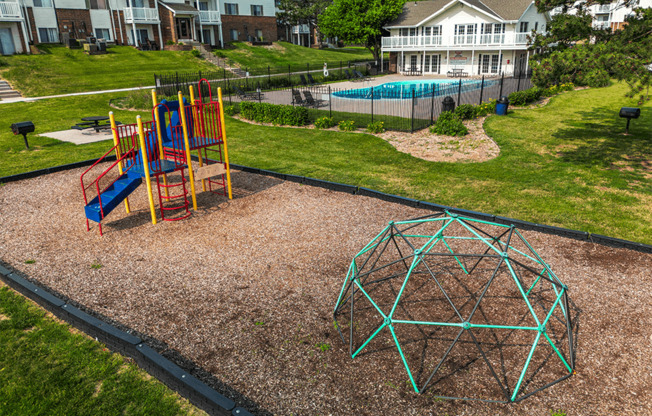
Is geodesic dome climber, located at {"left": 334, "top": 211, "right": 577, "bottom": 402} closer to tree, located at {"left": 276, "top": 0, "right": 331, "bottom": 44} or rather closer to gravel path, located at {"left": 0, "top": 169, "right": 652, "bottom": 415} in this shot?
gravel path, located at {"left": 0, "top": 169, "right": 652, "bottom": 415}

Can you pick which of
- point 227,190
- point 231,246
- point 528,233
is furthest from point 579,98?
point 231,246

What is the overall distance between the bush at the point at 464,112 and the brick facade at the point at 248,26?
48.2 meters

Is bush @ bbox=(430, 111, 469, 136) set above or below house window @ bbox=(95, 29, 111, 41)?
below

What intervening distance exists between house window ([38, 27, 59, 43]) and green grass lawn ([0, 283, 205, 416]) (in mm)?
50430

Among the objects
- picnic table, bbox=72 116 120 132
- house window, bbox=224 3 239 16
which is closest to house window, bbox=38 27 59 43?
house window, bbox=224 3 239 16

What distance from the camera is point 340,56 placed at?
6644cm

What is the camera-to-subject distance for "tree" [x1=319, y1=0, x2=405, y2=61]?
162 feet

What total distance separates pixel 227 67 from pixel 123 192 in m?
40.7

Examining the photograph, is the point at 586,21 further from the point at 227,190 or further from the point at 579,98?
the point at 579,98

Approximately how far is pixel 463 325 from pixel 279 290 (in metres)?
3.46

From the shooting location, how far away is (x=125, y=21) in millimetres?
50344

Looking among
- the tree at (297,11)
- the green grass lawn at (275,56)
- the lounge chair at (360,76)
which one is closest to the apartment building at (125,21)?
the green grass lawn at (275,56)

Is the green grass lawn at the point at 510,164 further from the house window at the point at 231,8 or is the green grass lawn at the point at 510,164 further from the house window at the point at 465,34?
the house window at the point at 231,8

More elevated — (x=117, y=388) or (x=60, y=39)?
(x=60, y=39)
